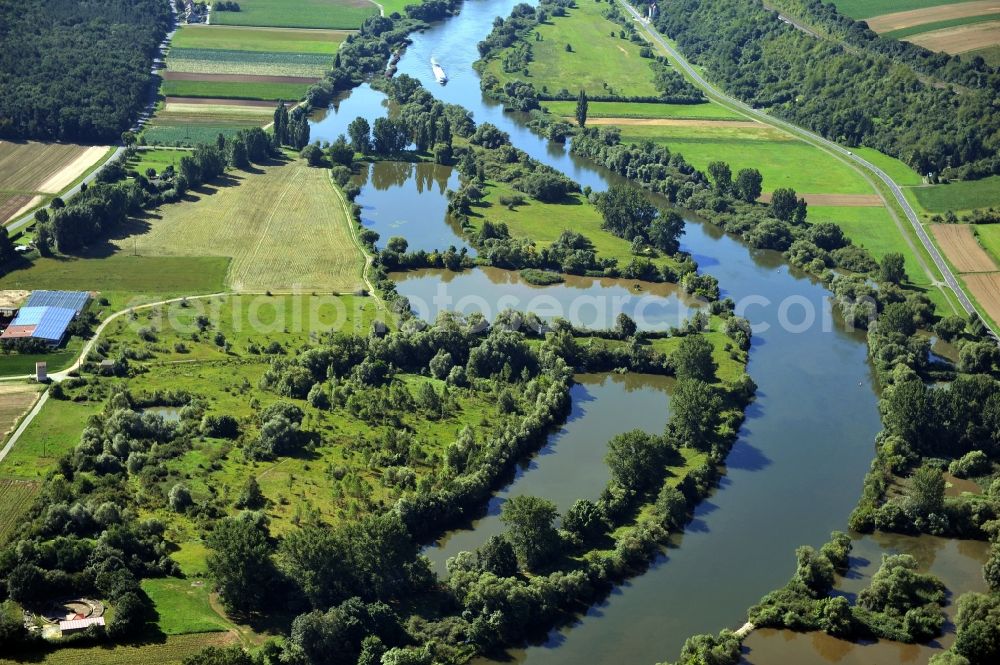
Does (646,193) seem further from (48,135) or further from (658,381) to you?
(48,135)

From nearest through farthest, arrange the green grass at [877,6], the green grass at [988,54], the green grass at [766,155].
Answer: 1. the green grass at [766,155]
2. the green grass at [988,54]
3. the green grass at [877,6]

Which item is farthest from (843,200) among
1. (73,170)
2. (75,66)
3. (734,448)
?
(75,66)

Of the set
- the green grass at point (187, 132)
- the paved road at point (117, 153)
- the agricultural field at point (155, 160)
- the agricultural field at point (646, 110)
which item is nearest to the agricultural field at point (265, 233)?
the agricultural field at point (155, 160)

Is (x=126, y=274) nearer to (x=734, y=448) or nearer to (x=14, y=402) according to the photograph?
(x=14, y=402)

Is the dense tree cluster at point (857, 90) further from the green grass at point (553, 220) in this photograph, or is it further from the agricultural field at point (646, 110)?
the green grass at point (553, 220)

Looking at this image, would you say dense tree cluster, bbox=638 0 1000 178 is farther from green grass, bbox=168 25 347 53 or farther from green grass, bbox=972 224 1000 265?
green grass, bbox=168 25 347 53

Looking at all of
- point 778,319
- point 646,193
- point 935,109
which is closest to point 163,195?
point 646,193

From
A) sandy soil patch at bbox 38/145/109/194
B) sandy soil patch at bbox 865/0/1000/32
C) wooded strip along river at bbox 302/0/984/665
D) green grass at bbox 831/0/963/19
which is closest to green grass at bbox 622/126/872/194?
wooded strip along river at bbox 302/0/984/665
